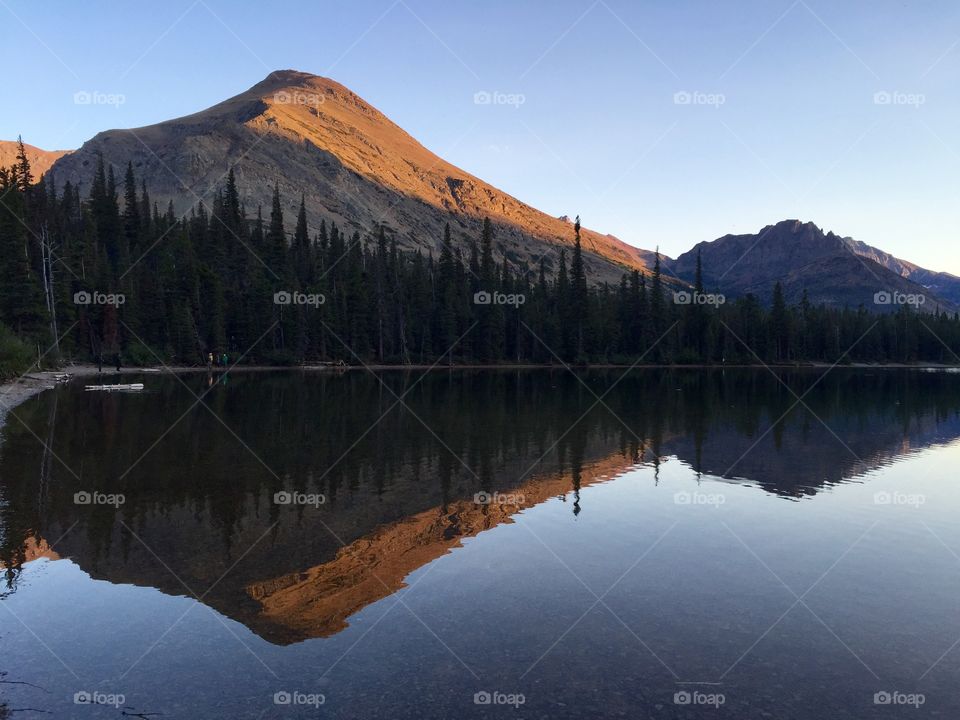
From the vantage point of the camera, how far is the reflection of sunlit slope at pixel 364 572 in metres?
12.1

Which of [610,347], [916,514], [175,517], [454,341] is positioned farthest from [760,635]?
[610,347]

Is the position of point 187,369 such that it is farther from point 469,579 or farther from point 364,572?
point 469,579

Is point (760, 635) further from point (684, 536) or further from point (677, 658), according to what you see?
point (684, 536)

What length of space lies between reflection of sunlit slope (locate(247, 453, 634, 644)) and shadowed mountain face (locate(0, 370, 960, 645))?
0.06m

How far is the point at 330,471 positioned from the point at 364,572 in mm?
10847

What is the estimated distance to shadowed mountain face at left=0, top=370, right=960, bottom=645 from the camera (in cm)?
1475

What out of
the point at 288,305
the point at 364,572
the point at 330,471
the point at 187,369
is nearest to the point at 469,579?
the point at 364,572

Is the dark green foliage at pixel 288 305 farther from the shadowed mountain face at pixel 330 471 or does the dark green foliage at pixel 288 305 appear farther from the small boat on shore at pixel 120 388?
the shadowed mountain face at pixel 330 471

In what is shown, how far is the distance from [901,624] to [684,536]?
241 inches

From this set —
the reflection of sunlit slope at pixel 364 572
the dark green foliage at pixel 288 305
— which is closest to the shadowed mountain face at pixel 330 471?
the reflection of sunlit slope at pixel 364 572

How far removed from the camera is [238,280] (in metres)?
125

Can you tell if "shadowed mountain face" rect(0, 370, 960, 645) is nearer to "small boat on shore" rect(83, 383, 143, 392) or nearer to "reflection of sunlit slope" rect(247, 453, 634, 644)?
"reflection of sunlit slope" rect(247, 453, 634, 644)

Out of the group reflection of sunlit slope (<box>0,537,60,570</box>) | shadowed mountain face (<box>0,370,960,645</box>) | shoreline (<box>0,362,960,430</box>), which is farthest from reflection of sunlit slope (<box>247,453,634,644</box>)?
shoreline (<box>0,362,960,430</box>)

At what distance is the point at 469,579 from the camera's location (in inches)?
576
